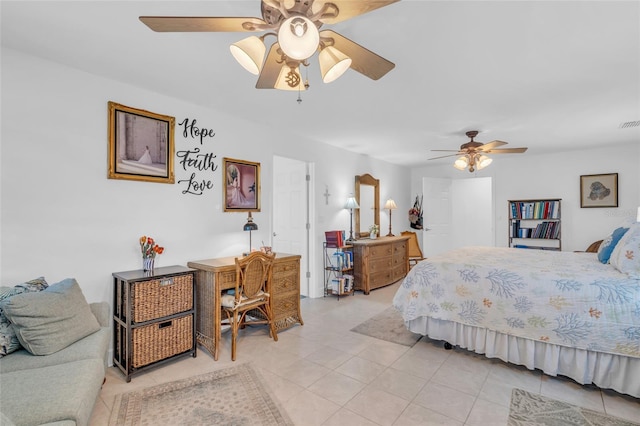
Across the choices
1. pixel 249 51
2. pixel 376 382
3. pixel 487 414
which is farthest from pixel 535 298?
pixel 249 51

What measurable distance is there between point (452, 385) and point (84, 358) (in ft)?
7.88

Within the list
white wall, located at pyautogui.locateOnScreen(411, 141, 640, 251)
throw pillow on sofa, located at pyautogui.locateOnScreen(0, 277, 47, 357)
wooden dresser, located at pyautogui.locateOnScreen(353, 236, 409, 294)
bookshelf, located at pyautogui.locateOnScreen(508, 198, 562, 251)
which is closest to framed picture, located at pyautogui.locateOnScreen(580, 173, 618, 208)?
white wall, located at pyautogui.locateOnScreen(411, 141, 640, 251)

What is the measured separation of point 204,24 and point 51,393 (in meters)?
1.79

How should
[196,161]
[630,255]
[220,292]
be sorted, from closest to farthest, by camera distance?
1. [630,255]
2. [220,292]
3. [196,161]

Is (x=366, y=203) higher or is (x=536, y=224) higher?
(x=366, y=203)

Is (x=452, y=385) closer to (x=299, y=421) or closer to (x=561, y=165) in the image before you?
(x=299, y=421)

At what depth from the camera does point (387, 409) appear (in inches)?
78.2

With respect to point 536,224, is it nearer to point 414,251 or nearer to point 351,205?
point 414,251

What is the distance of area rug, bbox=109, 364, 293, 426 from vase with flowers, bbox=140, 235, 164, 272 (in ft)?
3.12

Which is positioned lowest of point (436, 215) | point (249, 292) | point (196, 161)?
point (249, 292)

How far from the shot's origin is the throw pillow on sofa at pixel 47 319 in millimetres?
1767

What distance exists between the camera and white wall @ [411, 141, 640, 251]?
495 cm

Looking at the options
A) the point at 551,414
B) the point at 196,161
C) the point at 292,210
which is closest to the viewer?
the point at 551,414

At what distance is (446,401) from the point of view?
81.6 inches
